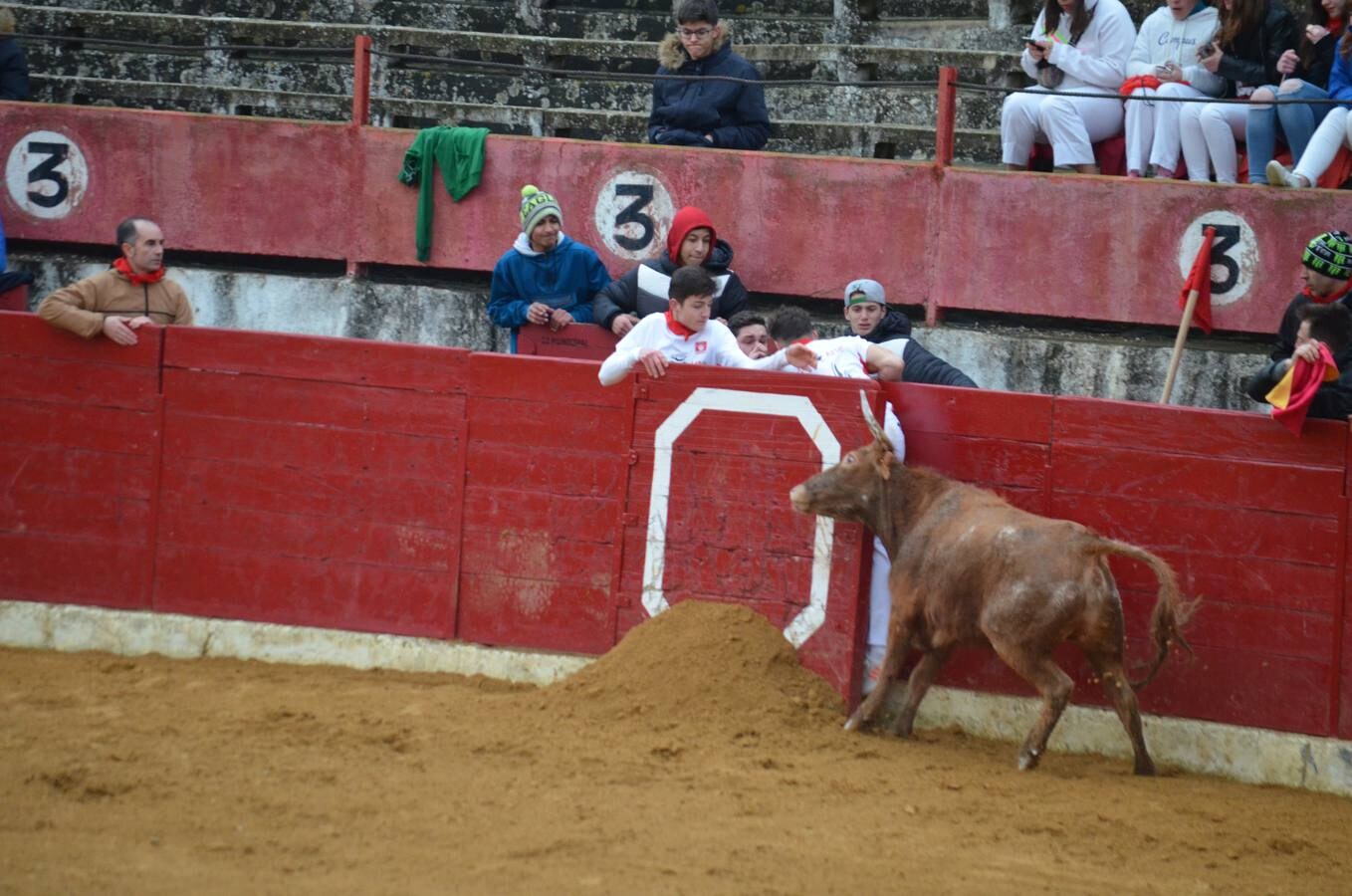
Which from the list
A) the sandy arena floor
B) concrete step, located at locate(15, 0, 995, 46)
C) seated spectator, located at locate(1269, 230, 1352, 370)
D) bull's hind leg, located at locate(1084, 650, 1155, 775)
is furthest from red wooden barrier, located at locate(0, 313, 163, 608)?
concrete step, located at locate(15, 0, 995, 46)

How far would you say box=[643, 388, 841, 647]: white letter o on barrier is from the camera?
7160 millimetres

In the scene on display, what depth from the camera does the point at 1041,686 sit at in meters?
6.39

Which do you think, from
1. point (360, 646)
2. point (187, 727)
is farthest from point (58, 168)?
point (187, 727)

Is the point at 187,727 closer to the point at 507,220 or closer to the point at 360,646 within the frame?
the point at 360,646

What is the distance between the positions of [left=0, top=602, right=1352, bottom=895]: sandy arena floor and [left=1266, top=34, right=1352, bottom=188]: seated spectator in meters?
3.91

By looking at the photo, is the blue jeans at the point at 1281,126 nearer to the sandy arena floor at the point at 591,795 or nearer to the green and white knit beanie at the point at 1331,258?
the green and white knit beanie at the point at 1331,258

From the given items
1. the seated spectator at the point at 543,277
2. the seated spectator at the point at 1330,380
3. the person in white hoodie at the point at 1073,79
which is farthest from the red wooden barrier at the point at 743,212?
the seated spectator at the point at 1330,380

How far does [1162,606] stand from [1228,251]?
3.71 meters

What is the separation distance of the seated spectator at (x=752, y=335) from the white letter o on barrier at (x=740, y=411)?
1106 millimetres

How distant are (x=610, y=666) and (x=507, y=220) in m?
4.42

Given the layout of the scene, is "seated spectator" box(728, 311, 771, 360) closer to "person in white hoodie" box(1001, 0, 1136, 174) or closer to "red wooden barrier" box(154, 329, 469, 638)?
"red wooden barrier" box(154, 329, 469, 638)

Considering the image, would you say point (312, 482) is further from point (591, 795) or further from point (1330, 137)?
point (1330, 137)

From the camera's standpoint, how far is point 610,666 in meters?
7.12

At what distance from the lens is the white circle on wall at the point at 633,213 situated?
34.1 feet
